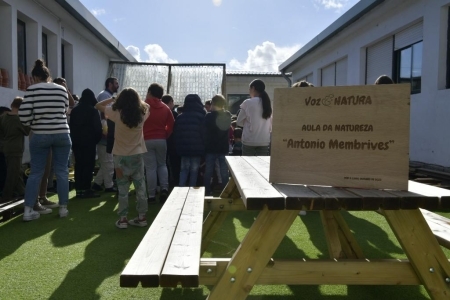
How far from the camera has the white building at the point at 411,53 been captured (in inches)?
308

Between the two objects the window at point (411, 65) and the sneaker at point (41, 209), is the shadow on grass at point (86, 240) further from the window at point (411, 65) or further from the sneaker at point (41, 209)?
the window at point (411, 65)

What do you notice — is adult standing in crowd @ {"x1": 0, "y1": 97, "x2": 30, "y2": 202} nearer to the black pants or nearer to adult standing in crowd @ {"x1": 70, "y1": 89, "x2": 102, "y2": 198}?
adult standing in crowd @ {"x1": 70, "y1": 89, "x2": 102, "y2": 198}

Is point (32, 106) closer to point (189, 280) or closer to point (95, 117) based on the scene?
point (95, 117)

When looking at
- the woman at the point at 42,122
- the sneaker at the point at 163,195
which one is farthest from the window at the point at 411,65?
the woman at the point at 42,122

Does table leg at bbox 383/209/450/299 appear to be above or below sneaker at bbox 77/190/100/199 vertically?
above

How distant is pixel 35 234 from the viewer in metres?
4.75

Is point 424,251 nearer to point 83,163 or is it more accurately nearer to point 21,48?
point 83,163

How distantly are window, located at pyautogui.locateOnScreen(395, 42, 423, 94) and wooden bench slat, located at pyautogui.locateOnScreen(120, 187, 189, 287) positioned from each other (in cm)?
755

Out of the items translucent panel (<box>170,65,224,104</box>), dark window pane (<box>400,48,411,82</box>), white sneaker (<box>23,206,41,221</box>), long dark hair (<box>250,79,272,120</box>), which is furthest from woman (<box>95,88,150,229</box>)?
translucent panel (<box>170,65,224,104</box>)

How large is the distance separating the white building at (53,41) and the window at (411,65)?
766cm

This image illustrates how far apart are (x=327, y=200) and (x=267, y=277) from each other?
0.54 m

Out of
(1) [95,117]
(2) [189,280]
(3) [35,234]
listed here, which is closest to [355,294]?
(2) [189,280]

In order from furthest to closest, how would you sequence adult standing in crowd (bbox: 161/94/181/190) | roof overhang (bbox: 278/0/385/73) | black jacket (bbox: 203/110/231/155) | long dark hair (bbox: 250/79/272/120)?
1. roof overhang (bbox: 278/0/385/73)
2. adult standing in crowd (bbox: 161/94/181/190)
3. black jacket (bbox: 203/110/231/155)
4. long dark hair (bbox: 250/79/272/120)

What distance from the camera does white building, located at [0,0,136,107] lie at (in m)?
8.25
